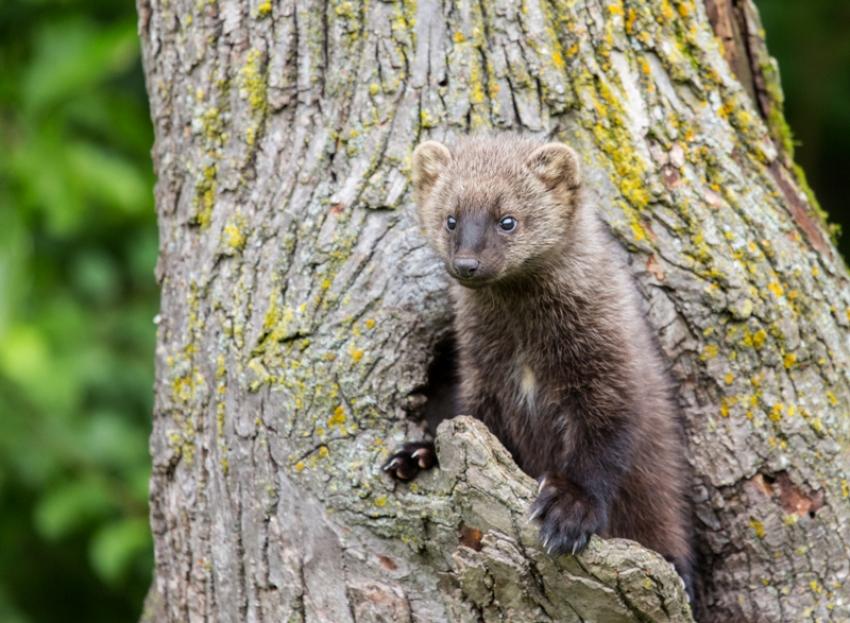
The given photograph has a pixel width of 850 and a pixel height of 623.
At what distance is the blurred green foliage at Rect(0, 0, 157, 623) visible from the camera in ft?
21.5

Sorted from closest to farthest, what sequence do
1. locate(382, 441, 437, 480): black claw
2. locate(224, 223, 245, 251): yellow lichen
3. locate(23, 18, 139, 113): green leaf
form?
locate(382, 441, 437, 480): black claw → locate(224, 223, 245, 251): yellow lichen → locate(23, 18, 139, 113): green leaf

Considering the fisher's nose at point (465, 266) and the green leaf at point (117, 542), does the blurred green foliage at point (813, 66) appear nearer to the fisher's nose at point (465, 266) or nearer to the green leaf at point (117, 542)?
the fisher's nose at point (465, 266)

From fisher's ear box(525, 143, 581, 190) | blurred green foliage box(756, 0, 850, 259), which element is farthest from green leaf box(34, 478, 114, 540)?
blurred green foliage box(756, 0, 850, 259)

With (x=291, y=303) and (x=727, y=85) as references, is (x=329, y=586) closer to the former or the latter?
(x=291, y=303)

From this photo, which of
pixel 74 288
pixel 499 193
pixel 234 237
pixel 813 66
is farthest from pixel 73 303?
pixel 813 66

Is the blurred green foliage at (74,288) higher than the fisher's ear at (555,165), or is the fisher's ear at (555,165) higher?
the fisher's ear at (555,165)

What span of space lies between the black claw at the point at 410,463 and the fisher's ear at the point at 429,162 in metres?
1.01

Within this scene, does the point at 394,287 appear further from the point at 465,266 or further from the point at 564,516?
the point at 564,516

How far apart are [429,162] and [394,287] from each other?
1.65 ft

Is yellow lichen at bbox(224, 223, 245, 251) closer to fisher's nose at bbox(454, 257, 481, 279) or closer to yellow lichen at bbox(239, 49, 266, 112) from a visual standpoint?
yellow lichen at bbox(239, 49, 266, 112)

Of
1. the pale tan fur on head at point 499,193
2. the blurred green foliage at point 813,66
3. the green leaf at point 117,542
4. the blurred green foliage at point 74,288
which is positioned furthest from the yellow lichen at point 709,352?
the blurred green foliage at point 813,66

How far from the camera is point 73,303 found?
7.08 m

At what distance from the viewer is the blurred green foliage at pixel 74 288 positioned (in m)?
6.54

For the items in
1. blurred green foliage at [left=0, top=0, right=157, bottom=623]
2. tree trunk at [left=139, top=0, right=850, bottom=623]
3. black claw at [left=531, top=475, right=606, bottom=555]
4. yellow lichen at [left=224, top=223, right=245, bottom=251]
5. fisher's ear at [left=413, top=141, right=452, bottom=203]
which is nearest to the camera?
black claw at [left=531, top=475, right=606, bottom=555]
